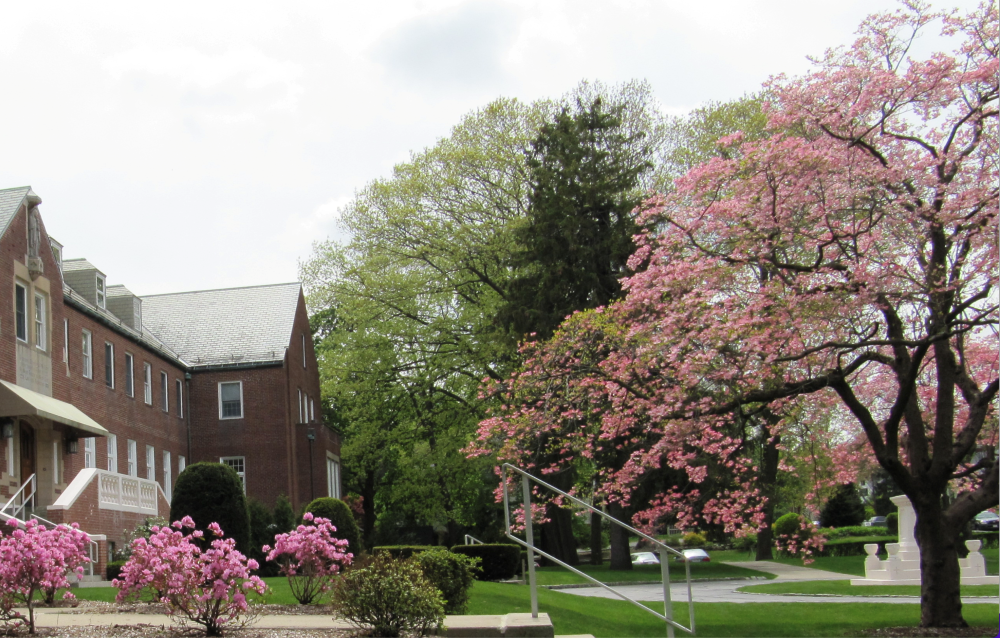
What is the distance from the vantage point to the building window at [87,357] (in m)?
25.9

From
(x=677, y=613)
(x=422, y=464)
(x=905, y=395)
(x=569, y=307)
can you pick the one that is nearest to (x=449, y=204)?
(x=569, y=307)

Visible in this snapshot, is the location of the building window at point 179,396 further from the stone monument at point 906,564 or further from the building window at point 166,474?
the stone monument at point 906,564

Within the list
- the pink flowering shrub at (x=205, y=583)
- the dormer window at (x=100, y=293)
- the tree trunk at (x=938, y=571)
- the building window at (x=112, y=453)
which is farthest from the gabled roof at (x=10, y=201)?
the tree trunk at (x=938, y=571)

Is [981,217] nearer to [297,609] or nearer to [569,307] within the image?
[297,609]

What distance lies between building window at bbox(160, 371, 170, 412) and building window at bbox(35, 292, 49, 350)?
9467mm

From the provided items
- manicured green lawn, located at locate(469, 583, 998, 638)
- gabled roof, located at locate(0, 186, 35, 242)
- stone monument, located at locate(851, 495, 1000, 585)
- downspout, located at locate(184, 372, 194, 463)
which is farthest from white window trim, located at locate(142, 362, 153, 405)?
stone monument, located at locate(851, 495, 1000, 585)

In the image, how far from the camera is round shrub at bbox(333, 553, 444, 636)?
335 inches

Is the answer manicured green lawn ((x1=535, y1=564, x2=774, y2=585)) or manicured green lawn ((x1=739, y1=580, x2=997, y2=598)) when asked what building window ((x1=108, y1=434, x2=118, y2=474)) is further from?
manicured green lawn ((x1=739, y1=580, x2=997, y2=598))

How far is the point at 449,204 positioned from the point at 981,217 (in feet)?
76.1

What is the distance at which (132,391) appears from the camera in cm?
2920

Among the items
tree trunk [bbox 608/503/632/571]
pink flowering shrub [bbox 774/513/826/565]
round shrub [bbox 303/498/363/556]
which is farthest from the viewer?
tree trunk [bbox 608/503/632/571]

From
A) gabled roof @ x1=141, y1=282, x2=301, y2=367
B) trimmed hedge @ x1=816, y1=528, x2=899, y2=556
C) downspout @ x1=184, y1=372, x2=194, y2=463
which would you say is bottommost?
trimmed hedge @ x1=816, y1=528, x2=899, y2=556

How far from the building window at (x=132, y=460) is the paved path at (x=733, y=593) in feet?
43.1

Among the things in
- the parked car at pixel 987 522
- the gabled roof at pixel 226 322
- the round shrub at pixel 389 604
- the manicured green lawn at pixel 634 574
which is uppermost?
the gabled roof at pixel 226 322
